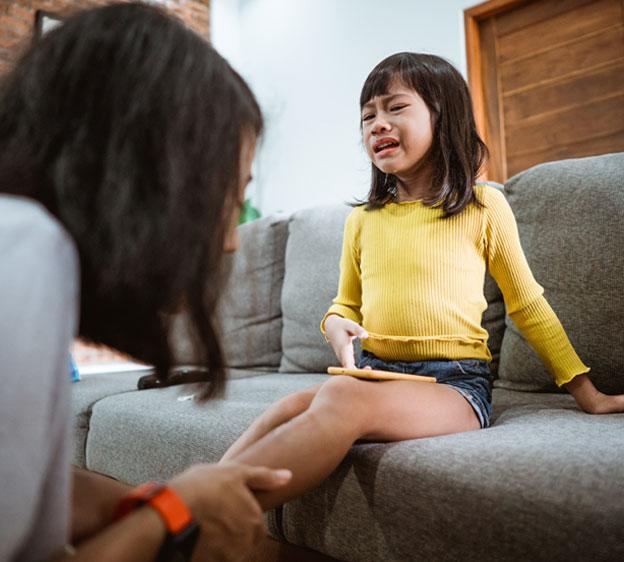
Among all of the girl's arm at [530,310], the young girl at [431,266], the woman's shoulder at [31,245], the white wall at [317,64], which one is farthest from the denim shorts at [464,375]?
the white wall at [317,64]

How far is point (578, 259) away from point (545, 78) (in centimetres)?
158

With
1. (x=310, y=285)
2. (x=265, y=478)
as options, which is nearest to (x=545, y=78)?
→ (x=310, y=285)

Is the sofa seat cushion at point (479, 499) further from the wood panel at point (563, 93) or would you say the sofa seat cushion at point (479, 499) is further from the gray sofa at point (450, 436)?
the wood panel at point (563, 93)

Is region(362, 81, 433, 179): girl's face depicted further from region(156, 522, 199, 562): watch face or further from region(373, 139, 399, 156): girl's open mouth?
region(156, 522, 199, 562): watch face

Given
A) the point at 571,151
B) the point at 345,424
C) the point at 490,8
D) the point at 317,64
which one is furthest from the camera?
the point at 317,64

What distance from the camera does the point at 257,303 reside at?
2.04m

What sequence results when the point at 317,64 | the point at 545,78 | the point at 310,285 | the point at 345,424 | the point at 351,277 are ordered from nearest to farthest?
the point at 345,424, the point at 351,277, the point at 310,285, the point at 545,78, the point at 317,64

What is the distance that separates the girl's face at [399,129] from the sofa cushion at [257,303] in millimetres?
902

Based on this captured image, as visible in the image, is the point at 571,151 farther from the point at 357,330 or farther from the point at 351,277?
the point at 357,330

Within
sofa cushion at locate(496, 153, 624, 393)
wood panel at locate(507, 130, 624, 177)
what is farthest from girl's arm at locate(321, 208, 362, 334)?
wood panel at locate(507, 130, 624, 177)

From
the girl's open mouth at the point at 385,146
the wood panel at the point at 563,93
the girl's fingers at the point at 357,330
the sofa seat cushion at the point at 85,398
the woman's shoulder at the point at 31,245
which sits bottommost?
the sofa seat cushion at the point at 85,398

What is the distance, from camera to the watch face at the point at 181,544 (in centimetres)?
51

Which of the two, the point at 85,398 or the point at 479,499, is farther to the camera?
the point at 85,398

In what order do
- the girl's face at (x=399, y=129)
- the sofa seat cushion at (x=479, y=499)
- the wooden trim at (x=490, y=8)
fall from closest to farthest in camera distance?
the sofa seat cushion at (x=479, y=499) < the girl's face at (x=399, y=129) < the wooden trim at (x=490, y=8)
